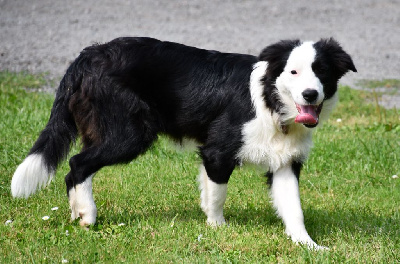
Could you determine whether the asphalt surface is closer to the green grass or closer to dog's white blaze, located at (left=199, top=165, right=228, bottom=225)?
the green grass

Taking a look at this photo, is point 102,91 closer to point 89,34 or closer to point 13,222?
point 13,222

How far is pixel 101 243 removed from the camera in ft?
14.7

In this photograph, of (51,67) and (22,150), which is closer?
(22,150)

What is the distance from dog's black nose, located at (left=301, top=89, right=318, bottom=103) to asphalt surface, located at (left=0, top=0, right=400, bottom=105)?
657 centimetres

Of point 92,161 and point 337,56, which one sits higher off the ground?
point 337,56

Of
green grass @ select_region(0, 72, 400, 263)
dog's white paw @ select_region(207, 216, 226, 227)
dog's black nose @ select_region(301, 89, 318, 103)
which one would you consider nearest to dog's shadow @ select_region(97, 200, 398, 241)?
green grass @ select_region(0, 72, 400, 263)

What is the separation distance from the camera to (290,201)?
15.7ft

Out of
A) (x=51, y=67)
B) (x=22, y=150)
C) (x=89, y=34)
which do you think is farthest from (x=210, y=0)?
(x=22, y=150)

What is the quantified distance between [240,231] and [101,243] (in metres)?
1.06

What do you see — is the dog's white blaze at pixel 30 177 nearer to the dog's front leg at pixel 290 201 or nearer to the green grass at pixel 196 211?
the green grass at pixel 196 211

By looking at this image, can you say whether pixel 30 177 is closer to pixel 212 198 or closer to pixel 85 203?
pixel 85 203

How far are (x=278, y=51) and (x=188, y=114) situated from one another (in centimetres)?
87

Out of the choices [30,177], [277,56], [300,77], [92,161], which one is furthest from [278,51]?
[30,177]

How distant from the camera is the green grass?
4.35 m
